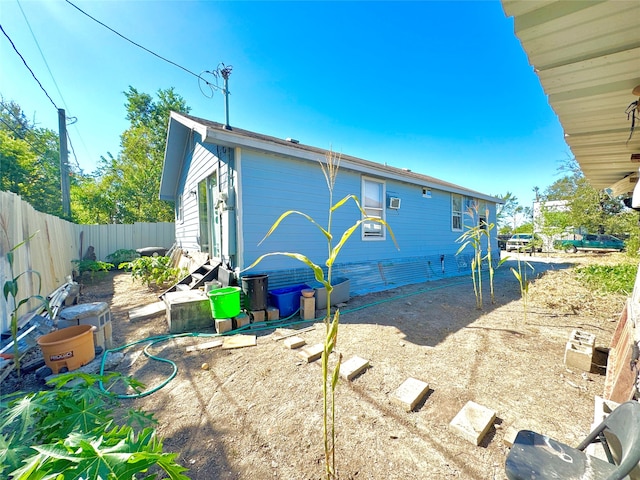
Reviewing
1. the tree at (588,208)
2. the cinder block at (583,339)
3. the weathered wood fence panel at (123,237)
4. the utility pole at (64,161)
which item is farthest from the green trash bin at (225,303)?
the tree at (588,208)

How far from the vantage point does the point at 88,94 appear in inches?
356

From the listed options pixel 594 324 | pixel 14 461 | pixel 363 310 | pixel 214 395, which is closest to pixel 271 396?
pixel 214 395

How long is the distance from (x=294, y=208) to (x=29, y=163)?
16928 millimetres

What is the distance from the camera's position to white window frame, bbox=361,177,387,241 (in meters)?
6.50

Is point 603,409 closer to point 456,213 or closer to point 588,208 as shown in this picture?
point 456,213

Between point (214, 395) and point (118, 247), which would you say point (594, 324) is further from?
point (118, 247)

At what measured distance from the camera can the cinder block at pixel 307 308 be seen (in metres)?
4.32

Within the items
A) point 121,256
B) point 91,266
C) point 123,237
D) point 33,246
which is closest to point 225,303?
point 33,246

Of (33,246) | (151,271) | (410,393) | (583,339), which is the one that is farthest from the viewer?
(151,271)

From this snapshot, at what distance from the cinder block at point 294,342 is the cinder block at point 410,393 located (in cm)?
141

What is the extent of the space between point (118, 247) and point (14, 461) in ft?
42.8

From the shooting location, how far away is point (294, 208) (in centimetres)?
533

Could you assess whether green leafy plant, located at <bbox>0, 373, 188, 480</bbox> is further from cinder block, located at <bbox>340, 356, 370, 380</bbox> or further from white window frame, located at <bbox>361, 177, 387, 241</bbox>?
white window frame, located at <bbox>361, 177, 387, 241</bbox>

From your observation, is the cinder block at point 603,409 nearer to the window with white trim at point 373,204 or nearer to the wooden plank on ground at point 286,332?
the wooden plank on ground at point 286,332
